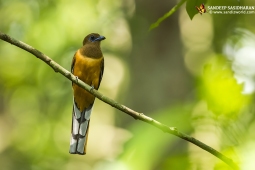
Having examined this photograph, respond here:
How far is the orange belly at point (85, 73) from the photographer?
16.2 ft

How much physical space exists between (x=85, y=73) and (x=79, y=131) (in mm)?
667

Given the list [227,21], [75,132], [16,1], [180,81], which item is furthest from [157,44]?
[16,1]

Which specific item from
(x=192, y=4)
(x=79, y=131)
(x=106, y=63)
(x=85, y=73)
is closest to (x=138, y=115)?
(x=192, y=4)

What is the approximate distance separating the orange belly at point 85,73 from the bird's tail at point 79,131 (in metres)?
0.08

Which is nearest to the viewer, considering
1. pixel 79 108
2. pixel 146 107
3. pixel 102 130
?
pixel 79 108

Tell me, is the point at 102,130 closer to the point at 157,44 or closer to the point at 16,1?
the point at 16,1

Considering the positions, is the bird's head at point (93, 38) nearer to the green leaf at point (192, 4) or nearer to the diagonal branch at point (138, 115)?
the diagonal branch at point (138, 115)

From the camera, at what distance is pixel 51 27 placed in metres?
11.2

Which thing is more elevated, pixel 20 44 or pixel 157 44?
pixel 157 44

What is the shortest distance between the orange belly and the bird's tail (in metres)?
0.08

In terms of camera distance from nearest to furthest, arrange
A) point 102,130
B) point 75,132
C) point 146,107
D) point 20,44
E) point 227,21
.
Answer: point 20,44
point 75,132
point 146,107
point 227,21
point 102,130

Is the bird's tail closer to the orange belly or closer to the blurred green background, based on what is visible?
the orange belly

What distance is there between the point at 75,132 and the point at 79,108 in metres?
0.54

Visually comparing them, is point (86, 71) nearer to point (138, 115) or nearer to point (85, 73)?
point (85, 73)
